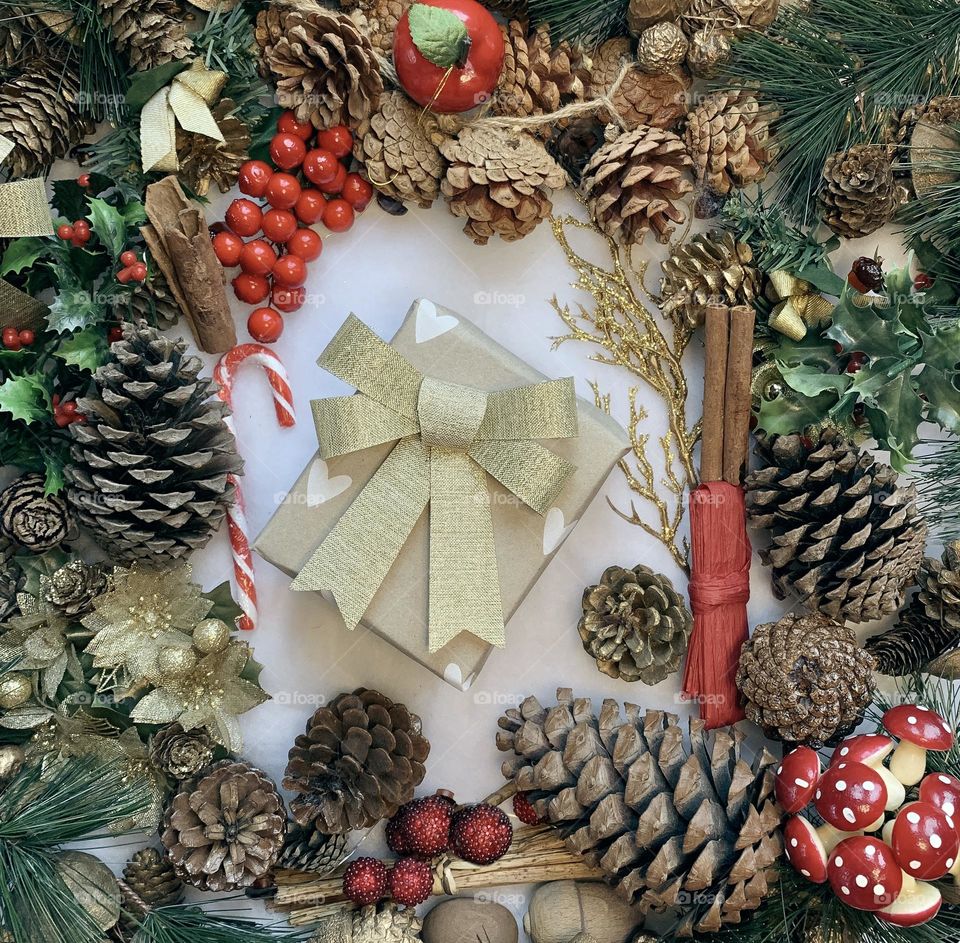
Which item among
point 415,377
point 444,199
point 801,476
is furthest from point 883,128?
point 415,377

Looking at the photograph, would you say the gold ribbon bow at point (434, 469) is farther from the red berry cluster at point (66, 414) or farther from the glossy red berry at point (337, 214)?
the red berry cluster at point (66, 414)

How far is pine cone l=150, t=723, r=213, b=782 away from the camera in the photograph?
146 centimetres

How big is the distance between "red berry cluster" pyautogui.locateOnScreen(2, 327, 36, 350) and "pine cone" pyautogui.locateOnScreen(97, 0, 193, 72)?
0.45 meters

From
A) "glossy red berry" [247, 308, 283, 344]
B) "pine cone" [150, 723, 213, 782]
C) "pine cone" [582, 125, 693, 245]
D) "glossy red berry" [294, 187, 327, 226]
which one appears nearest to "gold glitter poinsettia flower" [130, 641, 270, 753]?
"pine cone" [150, 723, 213, 782]

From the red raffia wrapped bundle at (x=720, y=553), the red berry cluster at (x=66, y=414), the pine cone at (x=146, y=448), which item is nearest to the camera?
the pine cone at (x=146, y=448)

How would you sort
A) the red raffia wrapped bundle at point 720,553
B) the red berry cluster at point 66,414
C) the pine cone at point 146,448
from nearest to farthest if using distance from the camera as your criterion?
the pine cone at point 146,448 → the red berry cluster at point 66,414 → the red raffia wrapped bundle at point 720,553

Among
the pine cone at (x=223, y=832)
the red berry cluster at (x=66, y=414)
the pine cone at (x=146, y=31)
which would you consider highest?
the pine cone at (x=146, y=31)

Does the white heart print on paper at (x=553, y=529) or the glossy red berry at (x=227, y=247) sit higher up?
the glossy red berry at (x=227, y=247)

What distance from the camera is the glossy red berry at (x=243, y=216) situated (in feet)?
4.87

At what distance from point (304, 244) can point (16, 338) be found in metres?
0.48

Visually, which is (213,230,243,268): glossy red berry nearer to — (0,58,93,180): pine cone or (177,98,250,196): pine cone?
(177,98,250,196): pine cone

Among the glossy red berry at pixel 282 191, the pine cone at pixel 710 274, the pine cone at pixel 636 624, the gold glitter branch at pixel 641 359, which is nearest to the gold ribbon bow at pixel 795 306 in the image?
the pine cone at pixel 710 274

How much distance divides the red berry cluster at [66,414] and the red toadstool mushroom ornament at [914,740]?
1347 mm

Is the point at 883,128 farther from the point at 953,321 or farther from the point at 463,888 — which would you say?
the point at 463,888
